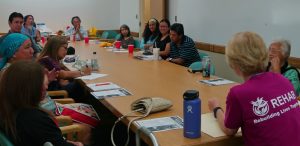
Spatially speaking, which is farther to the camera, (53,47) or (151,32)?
(151,32)

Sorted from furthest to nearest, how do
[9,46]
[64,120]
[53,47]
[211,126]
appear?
[53,47]
[9,46]
[64,120]
[211,126]

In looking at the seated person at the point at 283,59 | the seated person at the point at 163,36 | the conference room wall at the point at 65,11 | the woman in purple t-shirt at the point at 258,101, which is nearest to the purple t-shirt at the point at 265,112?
the woman in purple t-shirt at the point at 258,101

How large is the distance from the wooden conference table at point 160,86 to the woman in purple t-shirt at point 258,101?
0.53 feet

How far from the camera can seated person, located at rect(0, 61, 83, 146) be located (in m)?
1.52

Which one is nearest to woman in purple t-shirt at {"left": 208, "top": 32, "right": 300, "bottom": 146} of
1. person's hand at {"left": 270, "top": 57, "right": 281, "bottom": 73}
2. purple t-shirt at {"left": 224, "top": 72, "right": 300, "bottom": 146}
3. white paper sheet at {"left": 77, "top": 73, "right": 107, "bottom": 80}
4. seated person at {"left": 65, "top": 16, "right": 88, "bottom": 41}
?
purple t-shirt at {"left": 224, "top": 72, "right": 300, "bottom": 146}

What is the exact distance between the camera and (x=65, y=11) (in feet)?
28.8

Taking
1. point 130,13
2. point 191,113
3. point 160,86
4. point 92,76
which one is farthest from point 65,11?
point 191,113

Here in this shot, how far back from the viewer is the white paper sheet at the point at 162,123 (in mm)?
1739

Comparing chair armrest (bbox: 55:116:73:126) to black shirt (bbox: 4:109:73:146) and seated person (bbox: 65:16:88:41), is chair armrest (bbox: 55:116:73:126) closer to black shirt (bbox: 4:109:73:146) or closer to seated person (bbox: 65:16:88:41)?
black shirt (bbox: 4:109:73:146)

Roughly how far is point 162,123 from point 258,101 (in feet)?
1.78

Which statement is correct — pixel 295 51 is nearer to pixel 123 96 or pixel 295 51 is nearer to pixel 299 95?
pixel 299 95

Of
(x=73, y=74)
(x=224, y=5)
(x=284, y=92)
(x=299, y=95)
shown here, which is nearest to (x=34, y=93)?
(x=284, y=92)

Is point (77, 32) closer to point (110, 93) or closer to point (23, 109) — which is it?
point (110, 93)

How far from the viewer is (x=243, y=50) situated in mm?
1520
